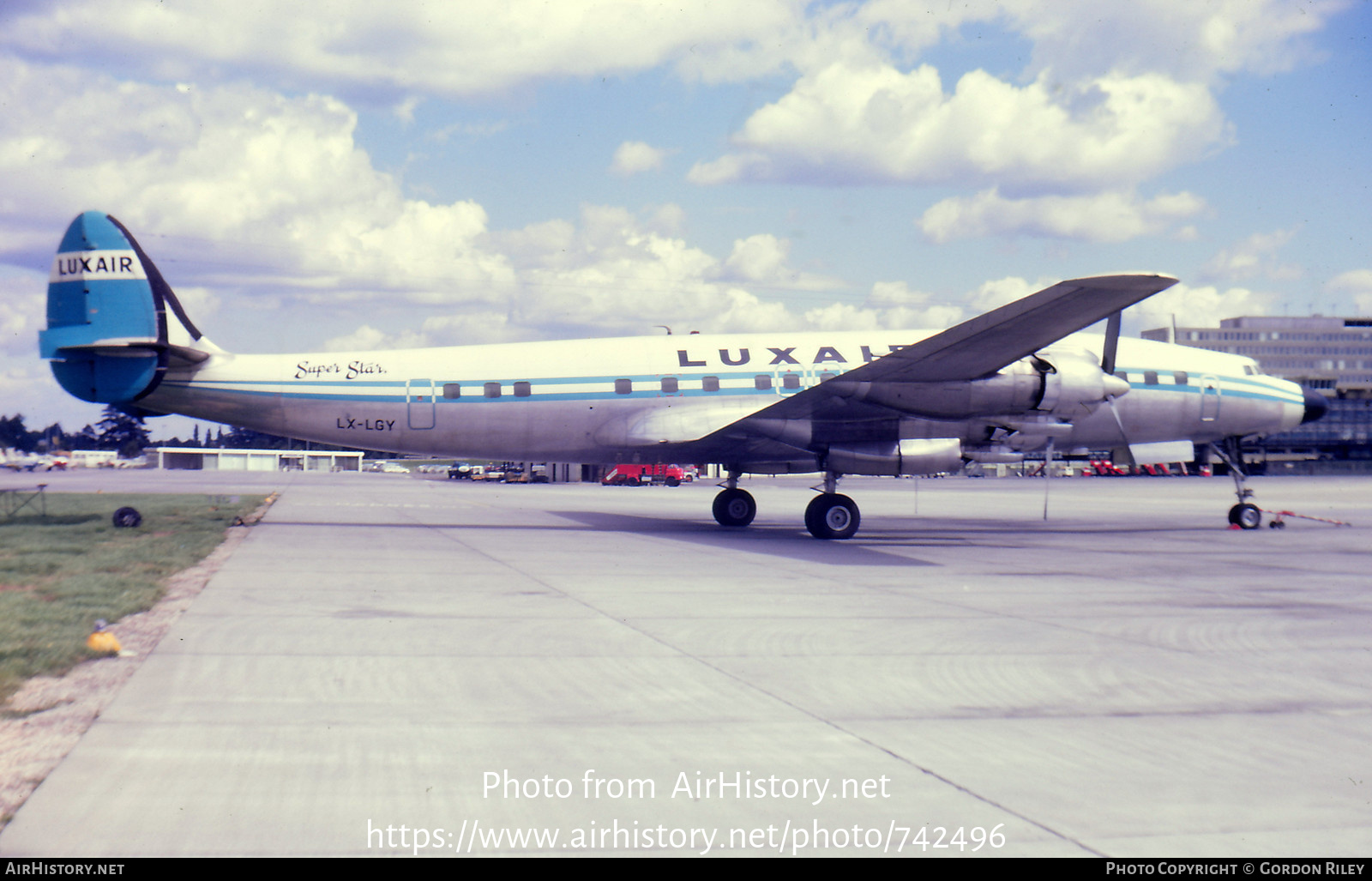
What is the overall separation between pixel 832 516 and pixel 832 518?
33mm

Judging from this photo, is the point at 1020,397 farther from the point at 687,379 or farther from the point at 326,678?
the point at 326,678

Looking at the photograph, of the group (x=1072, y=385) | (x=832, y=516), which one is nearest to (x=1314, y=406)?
(x=1072, y=385)

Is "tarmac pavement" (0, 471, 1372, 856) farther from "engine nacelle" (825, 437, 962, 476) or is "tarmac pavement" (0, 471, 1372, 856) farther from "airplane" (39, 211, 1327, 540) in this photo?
"airplane" (39, 211, 1327, 540)

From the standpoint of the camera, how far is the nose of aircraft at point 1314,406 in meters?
23.0

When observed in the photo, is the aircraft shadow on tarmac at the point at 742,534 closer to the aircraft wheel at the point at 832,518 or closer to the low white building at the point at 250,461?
the aircraft wheel at the point at 832,518

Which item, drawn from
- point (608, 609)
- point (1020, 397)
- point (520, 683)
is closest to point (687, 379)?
point (1020, 397)

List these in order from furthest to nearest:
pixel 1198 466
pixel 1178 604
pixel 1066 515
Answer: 1. pixel 1198 466
2. pixel 1066 515
3. pixel 1178 604

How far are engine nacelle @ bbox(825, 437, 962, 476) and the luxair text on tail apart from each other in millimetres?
12506

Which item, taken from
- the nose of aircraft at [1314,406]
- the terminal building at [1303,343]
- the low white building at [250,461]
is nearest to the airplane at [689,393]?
the nose of aircraft at [1314,406]

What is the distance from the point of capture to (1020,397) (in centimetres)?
1717

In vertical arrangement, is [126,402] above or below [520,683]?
above

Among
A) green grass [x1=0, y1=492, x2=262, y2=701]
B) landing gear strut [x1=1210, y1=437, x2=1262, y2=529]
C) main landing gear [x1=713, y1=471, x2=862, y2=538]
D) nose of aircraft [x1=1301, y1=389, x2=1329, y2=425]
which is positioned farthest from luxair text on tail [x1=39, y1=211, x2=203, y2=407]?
nose of aircraft [x1=1301, y1=389, x2=1329, y2=425]
